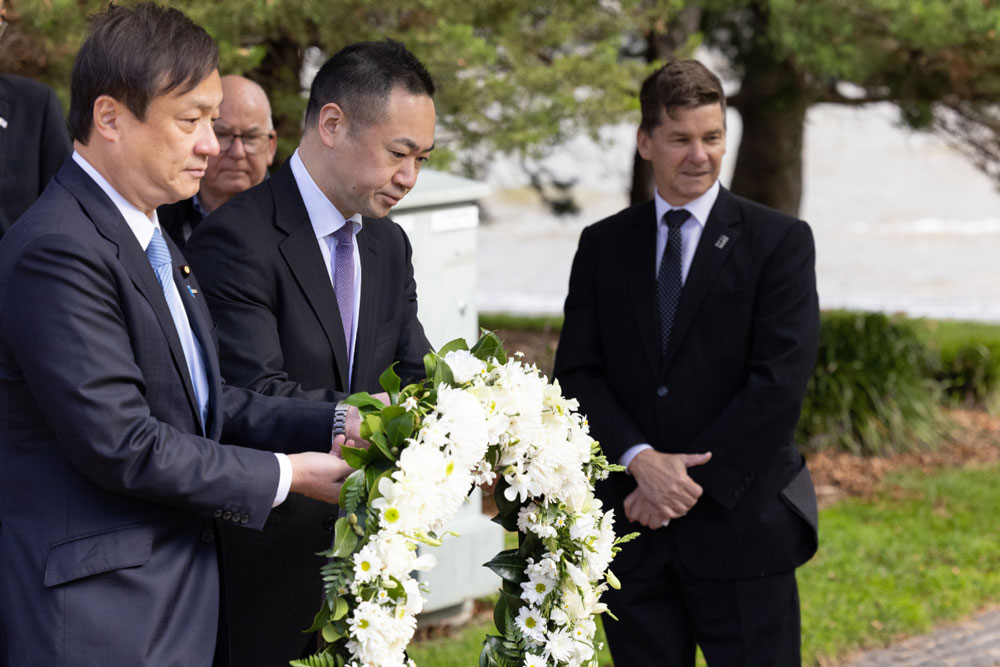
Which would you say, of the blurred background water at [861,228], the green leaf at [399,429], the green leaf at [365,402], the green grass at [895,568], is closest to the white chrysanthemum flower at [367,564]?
the green leaf at [399,429]

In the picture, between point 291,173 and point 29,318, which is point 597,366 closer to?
point 291,173

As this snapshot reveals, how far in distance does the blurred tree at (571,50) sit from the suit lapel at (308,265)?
2.82m

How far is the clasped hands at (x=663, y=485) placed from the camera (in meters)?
3.72

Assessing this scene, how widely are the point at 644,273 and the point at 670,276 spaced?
0.09 m

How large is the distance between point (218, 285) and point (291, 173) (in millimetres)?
401

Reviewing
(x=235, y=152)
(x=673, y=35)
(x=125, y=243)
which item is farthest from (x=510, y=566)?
(x=673, y=35)

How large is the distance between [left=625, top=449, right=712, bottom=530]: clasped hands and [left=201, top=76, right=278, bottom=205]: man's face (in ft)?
6.49

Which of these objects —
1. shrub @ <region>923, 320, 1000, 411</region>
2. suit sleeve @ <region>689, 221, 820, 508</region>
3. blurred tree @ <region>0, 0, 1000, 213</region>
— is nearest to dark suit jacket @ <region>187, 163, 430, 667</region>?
suit sleeve @ <region>689, 221, 820, 508</region>

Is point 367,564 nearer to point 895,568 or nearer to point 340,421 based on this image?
point 340,421

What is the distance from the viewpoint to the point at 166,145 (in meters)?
2.40

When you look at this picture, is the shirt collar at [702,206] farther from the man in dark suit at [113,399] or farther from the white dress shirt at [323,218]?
the man in dark suit at [113,399]

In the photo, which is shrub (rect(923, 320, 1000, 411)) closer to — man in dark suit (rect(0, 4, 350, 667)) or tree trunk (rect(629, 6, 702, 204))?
tree trunk (rect(629, 6, 702, 204))

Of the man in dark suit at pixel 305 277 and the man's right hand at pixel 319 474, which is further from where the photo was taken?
the man in dark suit at pixel 305 277

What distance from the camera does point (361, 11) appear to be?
644 cm
